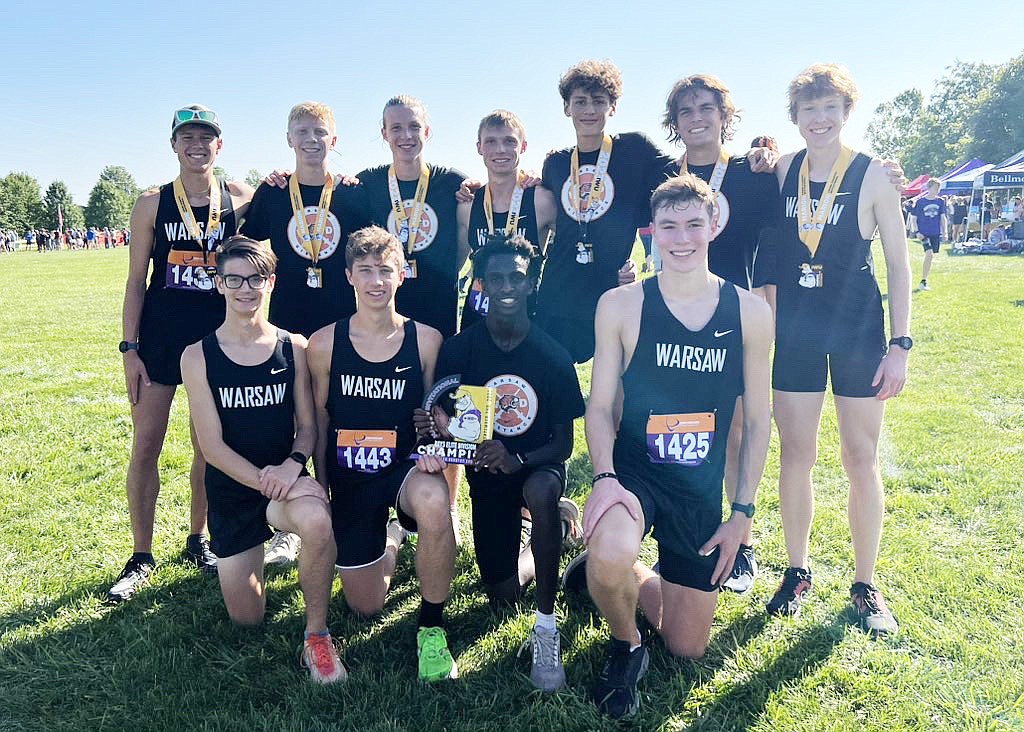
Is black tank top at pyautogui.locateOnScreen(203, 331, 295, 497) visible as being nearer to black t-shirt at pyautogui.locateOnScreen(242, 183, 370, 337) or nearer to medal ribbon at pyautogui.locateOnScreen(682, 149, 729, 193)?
black t-shirt at pyautogui.locateOnScreen(242, 183, 370, 337)

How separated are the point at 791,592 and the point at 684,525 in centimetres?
93

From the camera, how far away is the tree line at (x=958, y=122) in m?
68.8

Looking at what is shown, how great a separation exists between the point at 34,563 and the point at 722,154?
15.9 ft

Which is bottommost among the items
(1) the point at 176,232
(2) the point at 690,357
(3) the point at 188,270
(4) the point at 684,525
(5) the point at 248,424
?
(4) the point at 684,525

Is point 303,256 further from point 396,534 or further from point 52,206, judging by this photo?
point 52,206

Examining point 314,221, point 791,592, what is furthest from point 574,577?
point 314,221

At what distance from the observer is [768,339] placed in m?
3.12

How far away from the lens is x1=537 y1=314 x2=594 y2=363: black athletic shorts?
4.21 m

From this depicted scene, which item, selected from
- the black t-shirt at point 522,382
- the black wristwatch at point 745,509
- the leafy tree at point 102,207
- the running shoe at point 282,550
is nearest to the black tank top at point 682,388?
the black wristwatch at point 745,509

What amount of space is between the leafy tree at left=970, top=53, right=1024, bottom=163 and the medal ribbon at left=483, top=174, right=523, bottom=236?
83597 millimetres

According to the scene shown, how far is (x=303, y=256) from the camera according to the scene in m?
4.17

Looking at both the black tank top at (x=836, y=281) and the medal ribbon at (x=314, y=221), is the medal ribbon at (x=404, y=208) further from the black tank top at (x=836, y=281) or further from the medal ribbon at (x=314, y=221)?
the black tank top at (x=836, y=281)

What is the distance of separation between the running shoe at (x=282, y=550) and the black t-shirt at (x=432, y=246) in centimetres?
163

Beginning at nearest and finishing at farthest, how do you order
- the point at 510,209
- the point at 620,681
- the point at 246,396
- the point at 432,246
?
the point at 620,681 < the point at 246,396 < the point at 510,209 < the point at 432,246
